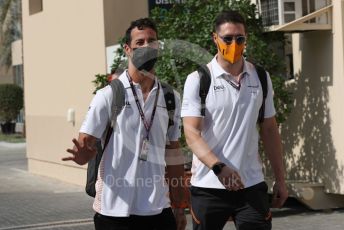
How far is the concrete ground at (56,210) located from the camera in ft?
28.6

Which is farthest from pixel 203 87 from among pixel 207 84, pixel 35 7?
pixel 35 7

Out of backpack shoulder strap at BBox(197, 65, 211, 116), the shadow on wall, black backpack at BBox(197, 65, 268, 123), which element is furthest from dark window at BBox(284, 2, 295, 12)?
backpack shoulder strap at BBox(197, 65, 211, 116)

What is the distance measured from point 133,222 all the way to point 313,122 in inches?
217

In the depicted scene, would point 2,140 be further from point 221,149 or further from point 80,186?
point 221,149

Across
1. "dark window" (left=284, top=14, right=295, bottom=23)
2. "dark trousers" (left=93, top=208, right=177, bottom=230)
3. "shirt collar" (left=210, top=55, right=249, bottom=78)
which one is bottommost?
"dark trousers" (left=93, top=208, right=177, bottom=230)

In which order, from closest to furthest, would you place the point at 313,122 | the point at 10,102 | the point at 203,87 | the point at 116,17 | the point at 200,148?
the point at 200,148
the point at 203,87
the point at 313,122
the point at 116,17
the point at 10,102

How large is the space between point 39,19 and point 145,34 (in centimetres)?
1079

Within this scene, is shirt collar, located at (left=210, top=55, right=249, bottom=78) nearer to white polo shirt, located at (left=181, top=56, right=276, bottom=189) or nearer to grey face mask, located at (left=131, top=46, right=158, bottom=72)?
white polo shirt, located at (left=181, top=56, right=276, bottom=189)

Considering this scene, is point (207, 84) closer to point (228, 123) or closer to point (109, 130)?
point (228, 123)

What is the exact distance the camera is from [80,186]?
1302cm

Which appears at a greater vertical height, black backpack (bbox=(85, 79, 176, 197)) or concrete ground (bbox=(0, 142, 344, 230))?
black backpack (bbox=(85, 79, 176, 197))

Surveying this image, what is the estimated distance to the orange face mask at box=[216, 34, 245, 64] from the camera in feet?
14.3

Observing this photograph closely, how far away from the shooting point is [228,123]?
14.0 ft

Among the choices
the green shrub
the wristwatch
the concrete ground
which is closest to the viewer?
the wristwatch
